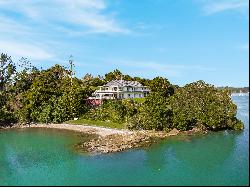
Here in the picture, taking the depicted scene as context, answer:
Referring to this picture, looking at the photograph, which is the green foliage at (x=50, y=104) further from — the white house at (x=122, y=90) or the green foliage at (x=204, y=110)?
the green foliage at (x=204, y=110)

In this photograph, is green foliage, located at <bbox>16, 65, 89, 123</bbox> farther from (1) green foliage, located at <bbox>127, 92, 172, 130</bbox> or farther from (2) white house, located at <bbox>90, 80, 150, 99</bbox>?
(1) green foliage, located at <bbox>127, 92, 172, 130</bbox>

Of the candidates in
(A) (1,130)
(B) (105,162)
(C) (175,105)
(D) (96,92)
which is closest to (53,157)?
(B) (105,162)

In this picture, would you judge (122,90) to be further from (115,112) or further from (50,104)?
(115,112)

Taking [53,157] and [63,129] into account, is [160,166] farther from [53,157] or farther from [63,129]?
[63,129]

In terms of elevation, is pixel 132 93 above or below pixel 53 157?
above

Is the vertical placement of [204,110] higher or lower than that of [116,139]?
higher

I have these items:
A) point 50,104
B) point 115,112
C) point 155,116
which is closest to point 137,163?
point 155,116

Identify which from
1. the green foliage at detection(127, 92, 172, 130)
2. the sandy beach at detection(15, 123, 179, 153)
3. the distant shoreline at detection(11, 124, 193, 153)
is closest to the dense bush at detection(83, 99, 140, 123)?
the distant shoreline at detection(11, 124, 193, 153)
